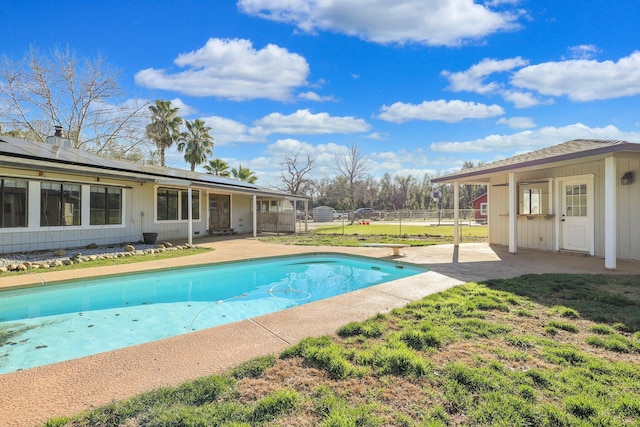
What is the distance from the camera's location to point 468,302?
14.5 feet

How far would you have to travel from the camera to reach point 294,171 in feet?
122

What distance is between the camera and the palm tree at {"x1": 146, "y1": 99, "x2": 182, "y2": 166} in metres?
24.5

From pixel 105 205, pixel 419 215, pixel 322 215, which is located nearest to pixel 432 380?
pixel 105 205

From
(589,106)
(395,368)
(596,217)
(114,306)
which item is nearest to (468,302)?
(395,368)

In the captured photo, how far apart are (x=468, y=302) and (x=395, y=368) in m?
2.34

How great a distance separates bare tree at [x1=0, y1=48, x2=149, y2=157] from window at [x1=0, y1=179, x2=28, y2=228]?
13.9 metres

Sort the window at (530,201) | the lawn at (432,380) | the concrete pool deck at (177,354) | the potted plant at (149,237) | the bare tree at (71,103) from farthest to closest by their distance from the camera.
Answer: the bare tree at (71,103), the potted plant at (149,237), the window at (530,201), the concrete pool deck at (177,354), the lawn at (432,380)

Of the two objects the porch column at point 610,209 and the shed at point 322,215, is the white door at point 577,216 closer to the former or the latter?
the porch column at point 610,209

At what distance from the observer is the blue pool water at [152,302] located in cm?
398

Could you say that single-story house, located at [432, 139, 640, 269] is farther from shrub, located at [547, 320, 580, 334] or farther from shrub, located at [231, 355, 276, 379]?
shrub, located at [231, 355, 276, 379]

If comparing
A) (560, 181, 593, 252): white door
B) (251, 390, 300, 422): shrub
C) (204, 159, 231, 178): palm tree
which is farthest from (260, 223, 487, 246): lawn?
(204, 159, 231, 178): palm tree

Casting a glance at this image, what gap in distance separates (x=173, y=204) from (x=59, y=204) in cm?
420

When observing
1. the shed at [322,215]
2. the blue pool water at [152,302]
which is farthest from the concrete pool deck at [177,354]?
the shed at [322,215]

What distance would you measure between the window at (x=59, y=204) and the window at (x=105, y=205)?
450mm
